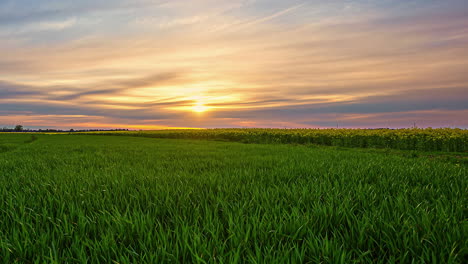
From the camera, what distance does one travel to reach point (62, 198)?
3094mm

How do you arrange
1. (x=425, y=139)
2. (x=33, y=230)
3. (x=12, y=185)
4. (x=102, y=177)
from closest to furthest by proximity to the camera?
(x=33, y=230) → (x=12, y=185) → (x=102, y=177) → (x=425, y=139)

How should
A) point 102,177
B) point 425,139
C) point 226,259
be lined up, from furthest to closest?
point 425,139
point 102,177
point 226,259

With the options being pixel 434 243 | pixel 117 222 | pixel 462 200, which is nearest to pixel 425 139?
pixel 462 200

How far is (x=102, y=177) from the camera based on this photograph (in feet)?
14.7

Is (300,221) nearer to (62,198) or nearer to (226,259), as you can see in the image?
(226,259)

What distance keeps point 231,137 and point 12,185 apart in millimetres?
35445

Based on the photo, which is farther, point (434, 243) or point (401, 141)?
point (401, 141)

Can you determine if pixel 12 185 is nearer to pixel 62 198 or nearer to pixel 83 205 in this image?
pixel 62 198

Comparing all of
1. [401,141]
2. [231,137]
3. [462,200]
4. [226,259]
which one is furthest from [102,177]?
[231,137]

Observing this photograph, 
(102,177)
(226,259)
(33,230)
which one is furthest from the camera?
(102,177)

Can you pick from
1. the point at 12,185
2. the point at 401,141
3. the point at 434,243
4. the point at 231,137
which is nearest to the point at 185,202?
the point at 434,243

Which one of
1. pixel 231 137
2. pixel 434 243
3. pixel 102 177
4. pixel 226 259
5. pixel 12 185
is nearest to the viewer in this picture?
pixel 226 259

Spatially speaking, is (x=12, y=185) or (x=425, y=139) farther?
(x=425, y=139)

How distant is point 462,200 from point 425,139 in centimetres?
2276
